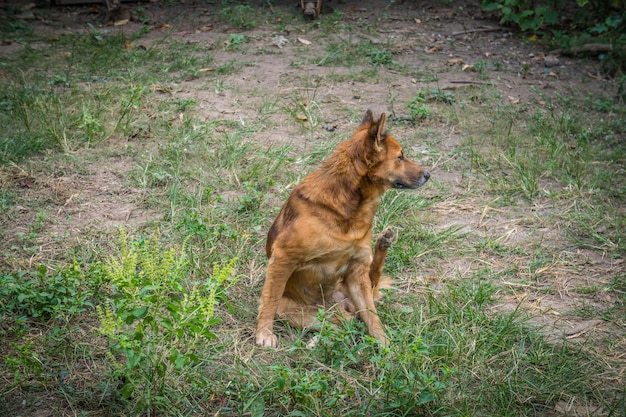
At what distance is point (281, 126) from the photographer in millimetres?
8203

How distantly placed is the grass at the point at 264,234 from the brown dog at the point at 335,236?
8.7 inches

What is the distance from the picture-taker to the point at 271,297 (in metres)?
4.90

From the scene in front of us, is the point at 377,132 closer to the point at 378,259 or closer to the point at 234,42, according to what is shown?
the point at 378,259

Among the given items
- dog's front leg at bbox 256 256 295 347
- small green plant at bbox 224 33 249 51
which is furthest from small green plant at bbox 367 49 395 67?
dog's front leg at bbox 256 256 295 347

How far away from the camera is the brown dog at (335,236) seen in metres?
4.84

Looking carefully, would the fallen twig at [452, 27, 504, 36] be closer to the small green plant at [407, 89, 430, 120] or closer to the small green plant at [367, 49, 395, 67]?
the small green plant at [367, 49, 395, 67]

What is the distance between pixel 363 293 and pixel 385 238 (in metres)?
0.45

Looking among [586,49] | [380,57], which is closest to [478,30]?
[586,49]

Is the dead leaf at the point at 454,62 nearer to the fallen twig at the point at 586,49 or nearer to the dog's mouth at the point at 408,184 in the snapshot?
the fallen twig at the point at 586,49

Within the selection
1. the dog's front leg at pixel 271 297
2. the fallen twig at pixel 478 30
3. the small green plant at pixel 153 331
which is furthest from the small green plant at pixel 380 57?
the small green plant at pixel 153 331

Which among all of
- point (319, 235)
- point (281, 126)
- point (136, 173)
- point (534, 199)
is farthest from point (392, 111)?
point (319, 235)

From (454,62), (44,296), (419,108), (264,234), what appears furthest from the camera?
(454,62)

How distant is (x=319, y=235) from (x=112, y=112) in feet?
13.9

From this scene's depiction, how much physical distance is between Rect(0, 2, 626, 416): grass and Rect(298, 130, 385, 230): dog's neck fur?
31.1 inches
